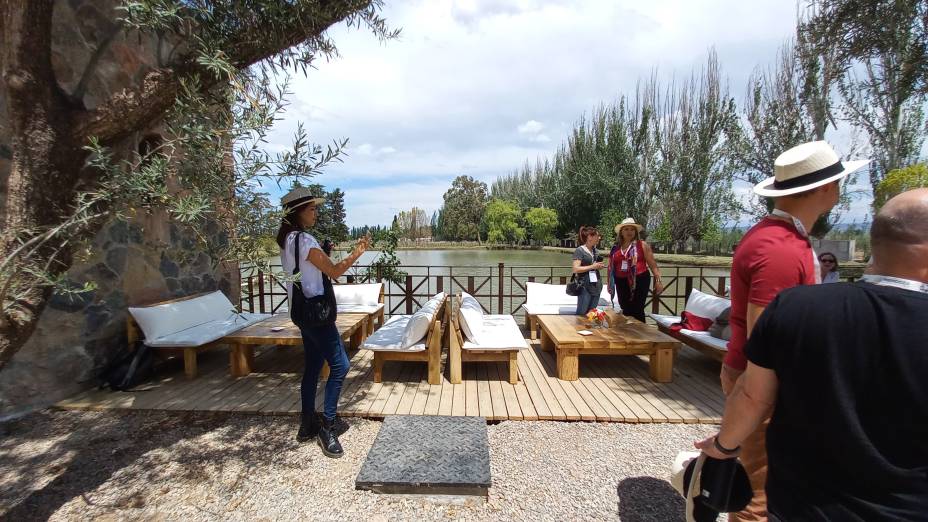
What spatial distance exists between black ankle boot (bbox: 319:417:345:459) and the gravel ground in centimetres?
5

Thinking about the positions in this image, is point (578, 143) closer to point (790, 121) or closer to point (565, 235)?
point (565, 235)

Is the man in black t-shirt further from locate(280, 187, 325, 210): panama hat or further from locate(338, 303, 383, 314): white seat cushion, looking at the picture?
locate(338, 303, 383, 314): white seat cushion

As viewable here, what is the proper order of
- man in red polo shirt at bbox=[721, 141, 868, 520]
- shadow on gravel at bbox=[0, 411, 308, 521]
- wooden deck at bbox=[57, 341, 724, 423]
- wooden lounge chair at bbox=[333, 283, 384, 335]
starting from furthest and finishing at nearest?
1. wooden lounge chair at bbox=[333, 283, 384, 335]
2. wooden deck at bbox=[57, 341, 724, 423]
3. shadow on gravel at bbox=[0, 411, 308, 521]
4. man in red polo shirt at bbox=[721, 141, 868, 520]

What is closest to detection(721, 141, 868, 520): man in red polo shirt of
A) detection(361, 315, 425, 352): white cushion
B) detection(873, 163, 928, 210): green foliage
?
detection(361, 315, 425, 352): white cushion

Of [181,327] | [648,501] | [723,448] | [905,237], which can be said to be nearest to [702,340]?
[648,501]

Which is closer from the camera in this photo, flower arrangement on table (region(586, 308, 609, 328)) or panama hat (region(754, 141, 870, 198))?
panama hat (region(754, 141, 870, 198))

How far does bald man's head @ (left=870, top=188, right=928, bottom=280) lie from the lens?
1006 millimetres

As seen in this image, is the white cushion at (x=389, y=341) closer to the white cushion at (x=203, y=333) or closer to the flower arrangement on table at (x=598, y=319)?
the white cushion at (x=203, y=333)

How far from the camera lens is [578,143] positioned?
3078 cm

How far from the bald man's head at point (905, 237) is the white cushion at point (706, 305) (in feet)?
12.4

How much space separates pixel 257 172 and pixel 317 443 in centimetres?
204

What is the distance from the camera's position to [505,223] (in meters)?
47.0

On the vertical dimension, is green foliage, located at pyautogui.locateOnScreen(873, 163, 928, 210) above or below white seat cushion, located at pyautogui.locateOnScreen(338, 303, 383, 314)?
above

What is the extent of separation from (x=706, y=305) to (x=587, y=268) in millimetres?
1385
